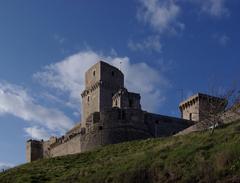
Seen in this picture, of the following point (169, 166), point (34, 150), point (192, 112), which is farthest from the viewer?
point (34, 150)

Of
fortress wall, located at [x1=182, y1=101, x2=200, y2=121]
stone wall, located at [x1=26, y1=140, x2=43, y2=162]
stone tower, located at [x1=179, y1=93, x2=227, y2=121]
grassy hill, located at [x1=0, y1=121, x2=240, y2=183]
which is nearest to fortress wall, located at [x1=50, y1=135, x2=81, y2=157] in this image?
stone wall, located at [x1=26, y1=140, x2=43, y2=162]


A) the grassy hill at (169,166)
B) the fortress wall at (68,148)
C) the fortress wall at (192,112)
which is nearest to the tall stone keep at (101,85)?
the fortress wall at (68,148)

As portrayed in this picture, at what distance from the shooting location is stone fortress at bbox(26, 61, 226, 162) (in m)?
56.4

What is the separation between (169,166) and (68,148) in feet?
103

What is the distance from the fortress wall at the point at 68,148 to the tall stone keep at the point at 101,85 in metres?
3.94

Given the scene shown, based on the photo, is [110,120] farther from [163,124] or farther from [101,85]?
[101,85]

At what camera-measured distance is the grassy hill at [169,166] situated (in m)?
28.6

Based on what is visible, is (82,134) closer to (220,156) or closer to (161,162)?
(161,162)

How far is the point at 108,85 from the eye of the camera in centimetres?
6700

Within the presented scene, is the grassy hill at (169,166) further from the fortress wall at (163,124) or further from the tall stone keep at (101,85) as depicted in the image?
the tall stone keep at (101,85)

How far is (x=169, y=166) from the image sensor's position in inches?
1226

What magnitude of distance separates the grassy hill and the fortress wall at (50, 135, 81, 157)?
13204 mm

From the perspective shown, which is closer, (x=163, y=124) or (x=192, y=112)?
(x=163, y=124)

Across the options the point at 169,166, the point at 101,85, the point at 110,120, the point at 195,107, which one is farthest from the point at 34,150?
the point at 169,166
